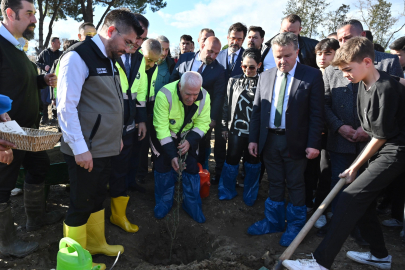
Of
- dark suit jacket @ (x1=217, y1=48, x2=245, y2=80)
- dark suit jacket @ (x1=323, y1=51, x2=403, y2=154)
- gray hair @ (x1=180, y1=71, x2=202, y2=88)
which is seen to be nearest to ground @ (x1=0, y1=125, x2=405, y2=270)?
dark suit jacket @ (x1=323, y1=51, x2=403, y2=154)

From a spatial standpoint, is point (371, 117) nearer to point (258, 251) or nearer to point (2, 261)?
point (258, 251)

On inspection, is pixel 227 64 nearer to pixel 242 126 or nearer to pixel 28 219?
pixel 242 126

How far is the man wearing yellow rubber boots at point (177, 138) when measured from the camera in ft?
11.9

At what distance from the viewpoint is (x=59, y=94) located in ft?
7.53

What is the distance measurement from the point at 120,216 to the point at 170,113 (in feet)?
4.61

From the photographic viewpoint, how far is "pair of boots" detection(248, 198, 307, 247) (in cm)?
335

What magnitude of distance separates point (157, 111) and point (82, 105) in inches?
50.7

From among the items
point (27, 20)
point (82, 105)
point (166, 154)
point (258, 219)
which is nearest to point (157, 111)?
point (166, 154)

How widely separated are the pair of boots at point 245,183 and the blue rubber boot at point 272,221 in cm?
66

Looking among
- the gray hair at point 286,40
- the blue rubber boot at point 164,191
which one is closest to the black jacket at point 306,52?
the gray hair at point 286,40

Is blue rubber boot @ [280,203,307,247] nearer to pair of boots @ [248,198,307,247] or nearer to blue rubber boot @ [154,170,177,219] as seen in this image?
pair of boots @ [248,198,307,247]

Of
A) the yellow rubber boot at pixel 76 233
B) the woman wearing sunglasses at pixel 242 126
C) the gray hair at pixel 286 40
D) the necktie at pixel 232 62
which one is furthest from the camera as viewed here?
the necktie at pixel 232 62

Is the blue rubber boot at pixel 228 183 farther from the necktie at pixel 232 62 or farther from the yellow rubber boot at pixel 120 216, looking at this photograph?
the necktie at pixel 232 62

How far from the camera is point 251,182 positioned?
420cm
